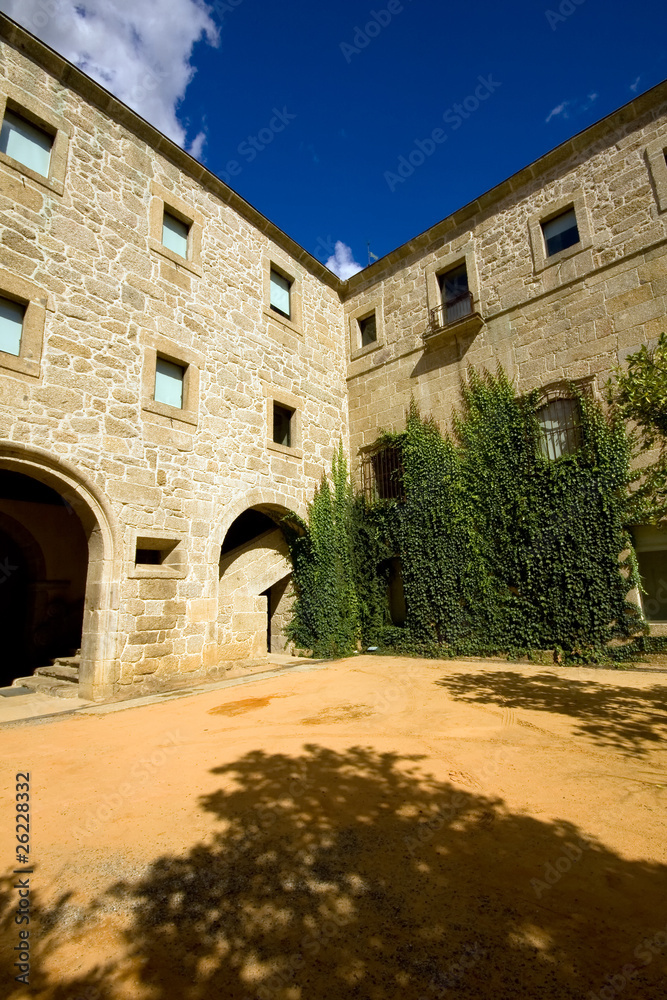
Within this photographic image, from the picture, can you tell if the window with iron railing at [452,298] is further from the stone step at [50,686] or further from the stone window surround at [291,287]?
the stone step at [50,686]

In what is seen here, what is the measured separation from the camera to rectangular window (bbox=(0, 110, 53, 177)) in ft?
22.1

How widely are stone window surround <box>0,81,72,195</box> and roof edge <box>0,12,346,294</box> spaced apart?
72cm

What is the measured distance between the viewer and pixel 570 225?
9148mm

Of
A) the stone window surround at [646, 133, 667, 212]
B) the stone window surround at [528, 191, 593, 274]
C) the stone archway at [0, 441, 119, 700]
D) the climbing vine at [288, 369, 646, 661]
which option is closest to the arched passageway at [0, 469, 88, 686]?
the stone archway at [0, 441, 119, 700]

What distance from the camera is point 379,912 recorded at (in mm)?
2021

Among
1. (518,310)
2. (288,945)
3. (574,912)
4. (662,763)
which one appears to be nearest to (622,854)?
A: (574,912)

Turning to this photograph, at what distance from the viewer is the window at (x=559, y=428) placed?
8.55 m

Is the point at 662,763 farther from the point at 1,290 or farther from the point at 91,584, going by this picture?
the point at 1,290

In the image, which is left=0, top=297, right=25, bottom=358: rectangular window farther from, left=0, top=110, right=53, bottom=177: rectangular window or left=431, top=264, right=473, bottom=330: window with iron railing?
left=431, top=264, right=473, bottom=330: window with iron railing

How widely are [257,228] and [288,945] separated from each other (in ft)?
39.3

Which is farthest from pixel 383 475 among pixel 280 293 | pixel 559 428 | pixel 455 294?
pixel 280 293

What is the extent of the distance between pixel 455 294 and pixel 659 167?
4.06 m

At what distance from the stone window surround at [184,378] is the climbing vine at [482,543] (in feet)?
11.5

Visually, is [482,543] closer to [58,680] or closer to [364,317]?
[364,317]
